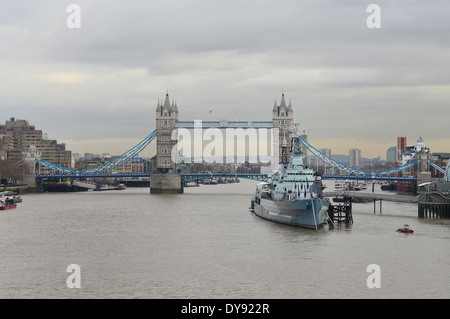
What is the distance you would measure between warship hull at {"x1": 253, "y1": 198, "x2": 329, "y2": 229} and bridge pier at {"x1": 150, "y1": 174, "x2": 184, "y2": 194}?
1870 inches

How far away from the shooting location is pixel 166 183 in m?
89.3

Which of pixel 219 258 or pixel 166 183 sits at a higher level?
pixel 166 183

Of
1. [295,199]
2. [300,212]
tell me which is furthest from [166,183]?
[300,212]

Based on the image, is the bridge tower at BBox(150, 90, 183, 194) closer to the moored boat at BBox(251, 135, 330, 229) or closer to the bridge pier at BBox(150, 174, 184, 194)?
the bridge pier at BBox(150, 174, 184, 194)

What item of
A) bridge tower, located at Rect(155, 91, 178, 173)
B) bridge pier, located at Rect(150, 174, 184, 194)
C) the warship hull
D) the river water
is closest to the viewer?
the river water

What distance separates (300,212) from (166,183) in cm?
5289

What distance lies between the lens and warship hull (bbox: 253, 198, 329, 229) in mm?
37031

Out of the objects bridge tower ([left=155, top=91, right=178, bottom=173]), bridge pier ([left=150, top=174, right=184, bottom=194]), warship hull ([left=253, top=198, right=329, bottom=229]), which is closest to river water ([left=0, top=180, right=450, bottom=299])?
warship hull ([left=253, top=198, right=329, bottom=229])

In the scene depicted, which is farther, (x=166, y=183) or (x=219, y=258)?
(x=166, y=183)

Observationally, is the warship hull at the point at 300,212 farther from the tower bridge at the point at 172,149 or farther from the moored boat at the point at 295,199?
the tower bridge at the point at 172,149

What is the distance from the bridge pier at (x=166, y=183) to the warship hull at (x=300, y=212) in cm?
4749

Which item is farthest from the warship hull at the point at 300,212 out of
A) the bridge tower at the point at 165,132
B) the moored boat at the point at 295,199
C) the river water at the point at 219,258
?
the bridge tower at the point at 165,132

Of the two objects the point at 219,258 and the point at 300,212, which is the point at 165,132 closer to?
the point at 300,212
